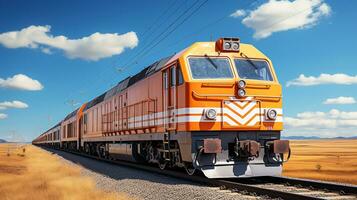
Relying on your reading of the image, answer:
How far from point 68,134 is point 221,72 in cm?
3412

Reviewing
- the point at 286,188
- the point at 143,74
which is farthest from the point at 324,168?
the point at 286,188

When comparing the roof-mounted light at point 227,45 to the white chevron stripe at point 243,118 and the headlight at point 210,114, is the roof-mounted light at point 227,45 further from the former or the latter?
the headlight at point 210,114

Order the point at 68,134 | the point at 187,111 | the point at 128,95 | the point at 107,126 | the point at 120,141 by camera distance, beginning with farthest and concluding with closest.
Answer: the point at 68,134 → the point at 107,126 → the point at 120,141 → the point at 128,95 → the point at 187,111

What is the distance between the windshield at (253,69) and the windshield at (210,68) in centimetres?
38

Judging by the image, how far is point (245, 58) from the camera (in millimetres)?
13445

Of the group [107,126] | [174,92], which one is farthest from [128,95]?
[174,92]

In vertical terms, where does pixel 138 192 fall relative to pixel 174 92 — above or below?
below

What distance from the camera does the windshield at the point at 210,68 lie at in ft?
41.0

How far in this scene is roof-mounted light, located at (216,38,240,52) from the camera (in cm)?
1326

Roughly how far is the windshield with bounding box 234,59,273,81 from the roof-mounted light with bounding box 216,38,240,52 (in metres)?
0.43

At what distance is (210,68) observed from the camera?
1275cm

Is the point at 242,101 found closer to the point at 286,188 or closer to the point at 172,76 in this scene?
the point at 172,76

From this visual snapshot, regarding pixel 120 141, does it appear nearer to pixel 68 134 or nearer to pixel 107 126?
pixel 107 126

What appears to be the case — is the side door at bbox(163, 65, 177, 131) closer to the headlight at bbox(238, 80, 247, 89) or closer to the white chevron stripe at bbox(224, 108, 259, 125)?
the white chevron stripe at bbox(224, 108, 259, 125)
